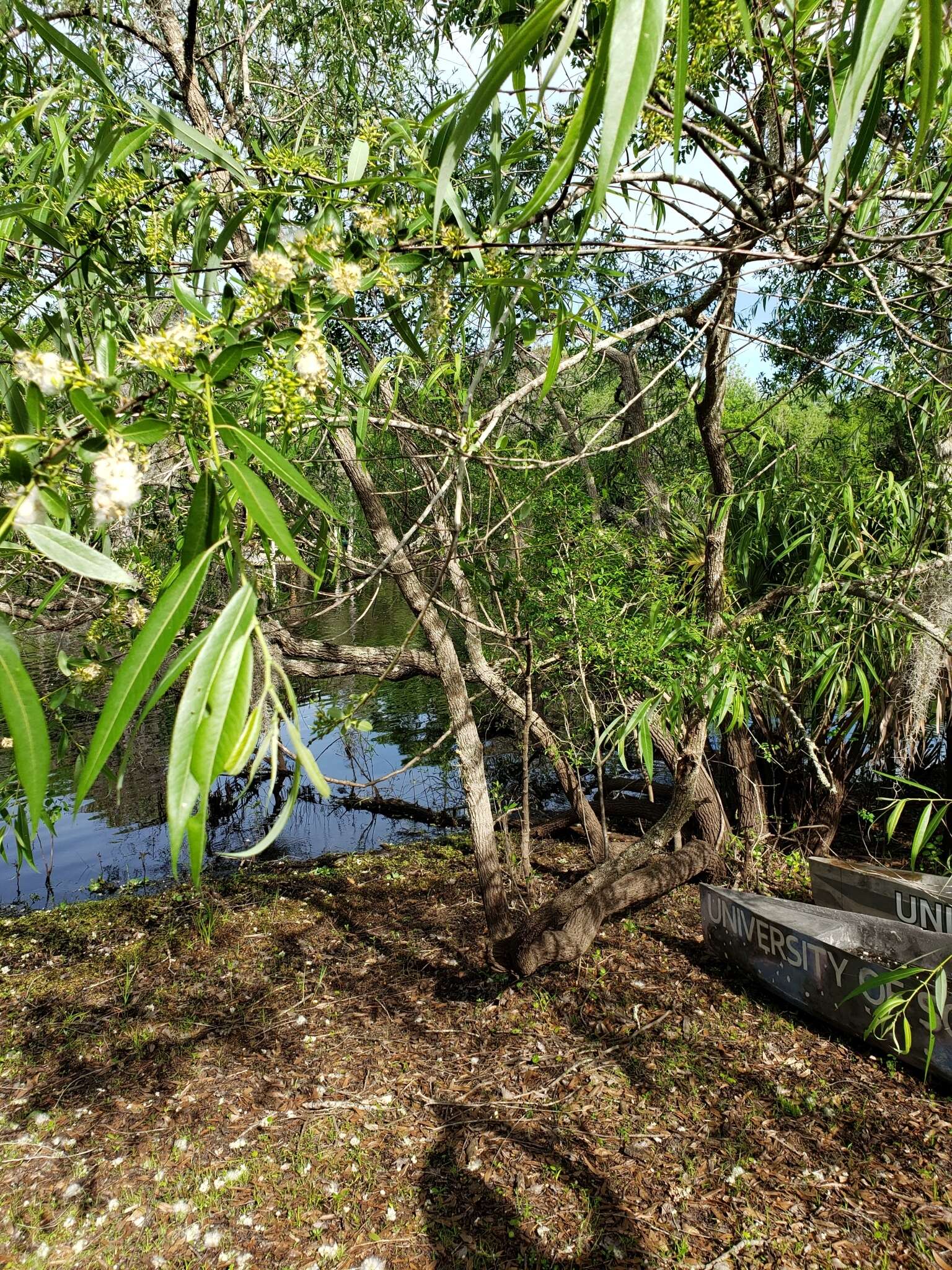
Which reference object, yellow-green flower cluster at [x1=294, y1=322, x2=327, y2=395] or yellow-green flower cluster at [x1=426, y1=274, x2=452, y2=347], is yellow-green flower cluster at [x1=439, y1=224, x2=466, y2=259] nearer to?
yellow-green flower cluster at [x1=426, y1=274, x2=452, y2=347]

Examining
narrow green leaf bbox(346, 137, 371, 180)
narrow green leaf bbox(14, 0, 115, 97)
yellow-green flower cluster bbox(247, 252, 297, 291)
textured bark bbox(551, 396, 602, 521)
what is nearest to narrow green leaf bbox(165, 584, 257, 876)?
yellow-green flower cluster bbox(247, 252, 297, 291)

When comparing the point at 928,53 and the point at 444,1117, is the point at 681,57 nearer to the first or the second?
the point at 928,53

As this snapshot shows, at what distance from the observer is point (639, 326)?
63.1 inches

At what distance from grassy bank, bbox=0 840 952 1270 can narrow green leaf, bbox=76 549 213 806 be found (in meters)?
1.95

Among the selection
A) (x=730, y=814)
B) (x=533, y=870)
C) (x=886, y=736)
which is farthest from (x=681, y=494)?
(x=533, y=870)

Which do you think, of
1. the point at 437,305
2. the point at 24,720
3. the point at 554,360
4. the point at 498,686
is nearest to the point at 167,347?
the point at 24,720

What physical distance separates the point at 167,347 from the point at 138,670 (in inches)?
10.0

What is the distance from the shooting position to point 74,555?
47 cm

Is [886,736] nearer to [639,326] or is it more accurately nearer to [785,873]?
[785,873]

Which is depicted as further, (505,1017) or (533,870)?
(533,870)

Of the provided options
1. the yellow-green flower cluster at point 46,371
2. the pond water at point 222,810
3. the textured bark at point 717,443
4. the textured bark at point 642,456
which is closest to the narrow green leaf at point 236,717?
the yellow-green flower cluster at point 46,371

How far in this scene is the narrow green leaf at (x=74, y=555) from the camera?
446 mm

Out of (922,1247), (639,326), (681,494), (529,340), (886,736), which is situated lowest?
(922,1247)

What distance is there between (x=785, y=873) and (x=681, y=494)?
205 centimetres
